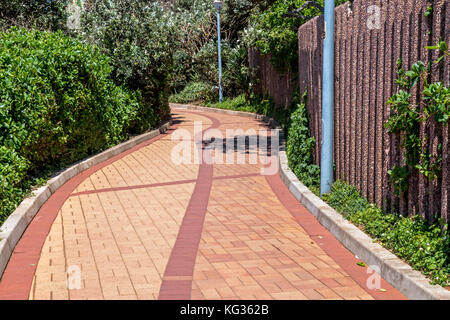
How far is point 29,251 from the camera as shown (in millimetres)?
5586

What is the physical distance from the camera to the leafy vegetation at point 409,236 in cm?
424

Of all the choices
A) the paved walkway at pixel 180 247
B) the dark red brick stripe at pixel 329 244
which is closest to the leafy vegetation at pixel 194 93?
the paved walkway at pixel 180 247

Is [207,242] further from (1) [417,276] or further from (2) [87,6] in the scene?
(2) [87,6]

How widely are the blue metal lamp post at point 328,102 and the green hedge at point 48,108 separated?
3997 mm

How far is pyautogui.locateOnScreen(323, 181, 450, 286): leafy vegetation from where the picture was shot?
4238 millimetres

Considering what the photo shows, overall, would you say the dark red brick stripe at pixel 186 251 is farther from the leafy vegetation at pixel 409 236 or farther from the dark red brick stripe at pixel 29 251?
the leafy vegetation at pixel 409 236

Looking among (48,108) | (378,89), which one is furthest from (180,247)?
(48,108)

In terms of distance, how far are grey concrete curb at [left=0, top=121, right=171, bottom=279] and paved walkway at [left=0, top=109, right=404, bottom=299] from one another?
0.11 meters

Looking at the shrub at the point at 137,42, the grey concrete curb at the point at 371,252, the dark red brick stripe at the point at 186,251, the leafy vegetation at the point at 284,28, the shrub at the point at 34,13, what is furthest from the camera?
the shrub at the point at 34,13

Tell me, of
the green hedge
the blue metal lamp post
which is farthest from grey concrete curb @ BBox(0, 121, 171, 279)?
the blue metal lamp post

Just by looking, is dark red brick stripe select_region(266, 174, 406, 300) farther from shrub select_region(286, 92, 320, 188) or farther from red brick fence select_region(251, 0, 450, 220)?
red brick fence select_region(251, 0, 450, 220)

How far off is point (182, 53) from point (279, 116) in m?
13.4
